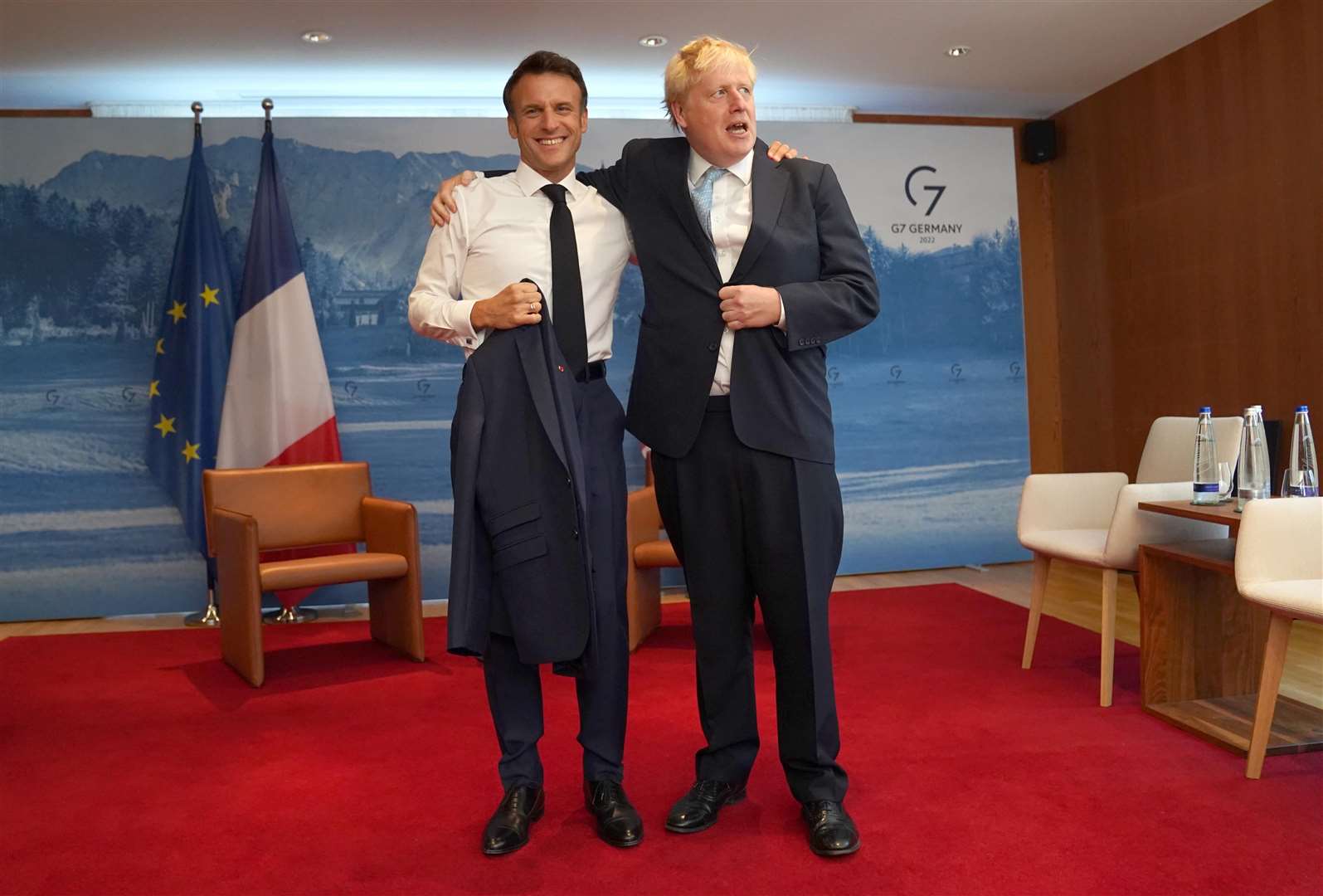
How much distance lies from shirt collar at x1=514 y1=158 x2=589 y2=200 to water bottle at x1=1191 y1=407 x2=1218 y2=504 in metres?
2.00

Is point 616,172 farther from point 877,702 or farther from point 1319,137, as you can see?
point 1319,137

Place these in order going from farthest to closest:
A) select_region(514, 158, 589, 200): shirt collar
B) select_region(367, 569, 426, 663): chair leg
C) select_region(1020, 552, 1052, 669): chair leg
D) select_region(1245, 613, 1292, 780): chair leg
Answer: select_region(367, 569, 426, 663): chair leg, select_region(1020, 552, 1052, 669): chair leg, select_region(1245, 613, 1292, 780): chair leg, select_region(514, 158, 589, 200): shirt collar

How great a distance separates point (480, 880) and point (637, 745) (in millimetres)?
921

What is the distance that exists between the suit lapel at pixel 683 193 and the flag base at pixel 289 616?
3.88m

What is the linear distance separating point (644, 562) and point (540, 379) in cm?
228

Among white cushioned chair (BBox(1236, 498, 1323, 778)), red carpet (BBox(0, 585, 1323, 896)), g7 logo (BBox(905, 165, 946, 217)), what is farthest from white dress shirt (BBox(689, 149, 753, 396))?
g7 logo (BBox(905, 165, 946, 217))

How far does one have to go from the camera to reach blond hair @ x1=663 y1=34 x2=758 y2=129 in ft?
7.41

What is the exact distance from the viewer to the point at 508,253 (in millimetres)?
2418

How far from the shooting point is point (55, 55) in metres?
5.41

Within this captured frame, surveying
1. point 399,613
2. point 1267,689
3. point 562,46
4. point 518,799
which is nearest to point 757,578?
point 518,799

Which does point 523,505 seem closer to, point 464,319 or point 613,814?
point 464,319

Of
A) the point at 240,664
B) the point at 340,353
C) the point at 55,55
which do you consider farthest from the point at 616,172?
the point at 55,55

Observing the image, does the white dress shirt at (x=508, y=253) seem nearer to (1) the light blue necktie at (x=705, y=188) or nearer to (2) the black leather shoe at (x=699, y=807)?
(1) the light blue necktie at (x=705, y=188)

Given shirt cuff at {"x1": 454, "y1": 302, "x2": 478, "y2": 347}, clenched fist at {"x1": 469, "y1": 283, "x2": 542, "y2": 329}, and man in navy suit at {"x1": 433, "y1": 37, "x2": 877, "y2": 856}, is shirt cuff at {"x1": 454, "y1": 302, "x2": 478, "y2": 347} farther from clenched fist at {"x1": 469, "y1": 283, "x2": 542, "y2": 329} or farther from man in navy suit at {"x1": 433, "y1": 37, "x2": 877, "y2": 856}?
man in navy suit at {"x1": 433, "y1": 37, "x2": 877, "y2": 856}
